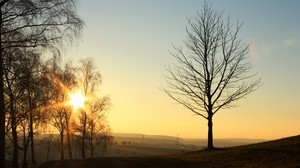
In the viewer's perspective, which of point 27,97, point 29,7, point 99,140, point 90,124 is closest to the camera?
point 29,7

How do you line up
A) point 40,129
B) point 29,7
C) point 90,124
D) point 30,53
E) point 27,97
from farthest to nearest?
point 90,124, point 40,129, point 27,97, point 30,53, point 29,7

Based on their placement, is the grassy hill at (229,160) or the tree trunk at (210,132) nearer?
the grassy hill at (229,160)

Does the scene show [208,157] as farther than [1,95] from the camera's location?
Yes

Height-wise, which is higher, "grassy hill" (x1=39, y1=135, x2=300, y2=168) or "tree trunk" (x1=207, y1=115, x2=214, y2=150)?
"tree trunk" (x1=207, y1=115, x2=214, y2=150)

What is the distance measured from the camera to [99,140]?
3386 inches

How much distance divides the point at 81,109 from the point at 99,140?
3085 cm

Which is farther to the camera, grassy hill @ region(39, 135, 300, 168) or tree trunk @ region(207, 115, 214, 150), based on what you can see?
tree trunk @ region(207, 115, 214, 150)

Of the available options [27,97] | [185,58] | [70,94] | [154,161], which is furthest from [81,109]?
[154,161]

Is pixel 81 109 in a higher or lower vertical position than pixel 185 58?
lower

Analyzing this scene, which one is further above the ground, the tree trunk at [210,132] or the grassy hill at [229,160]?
the tree trunk at [210,132]

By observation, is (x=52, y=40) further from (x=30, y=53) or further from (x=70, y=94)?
(x=70, y=94)

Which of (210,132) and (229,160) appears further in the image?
(210,132)

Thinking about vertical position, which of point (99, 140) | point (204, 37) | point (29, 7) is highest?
point (204, 37)

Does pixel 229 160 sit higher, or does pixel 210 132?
pixel 210 132
